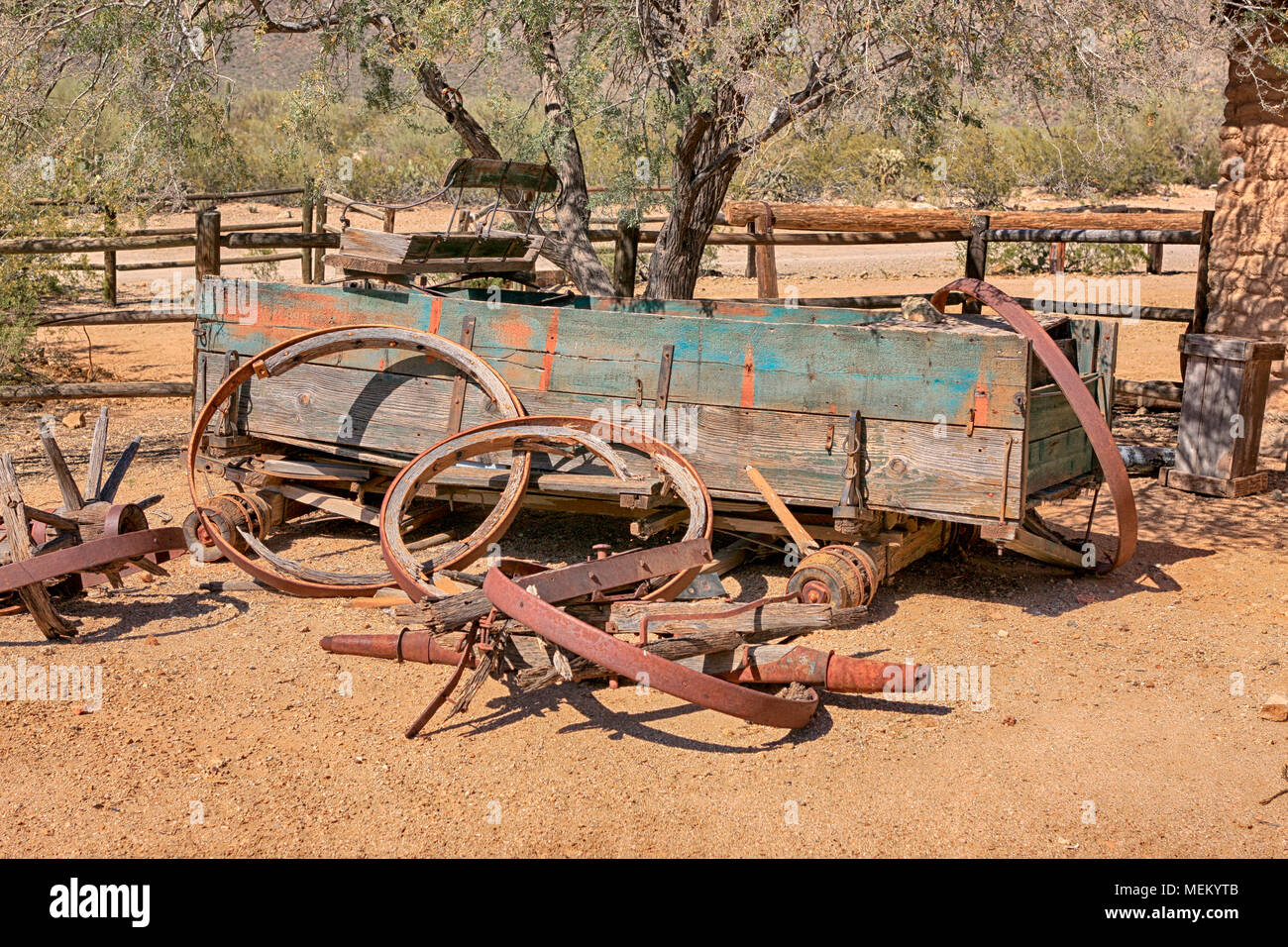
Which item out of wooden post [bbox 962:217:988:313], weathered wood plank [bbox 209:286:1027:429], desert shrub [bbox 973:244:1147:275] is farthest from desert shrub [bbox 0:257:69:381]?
desert shrub [bbox 973:244:1147:275]

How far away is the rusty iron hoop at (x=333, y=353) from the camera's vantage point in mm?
5438

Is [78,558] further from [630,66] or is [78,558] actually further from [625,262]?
[625,262]

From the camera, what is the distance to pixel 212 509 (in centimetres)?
609

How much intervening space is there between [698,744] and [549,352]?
2.32 metres

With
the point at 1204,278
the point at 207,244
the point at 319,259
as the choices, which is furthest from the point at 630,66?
the point at 319,259

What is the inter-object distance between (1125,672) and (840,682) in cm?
134

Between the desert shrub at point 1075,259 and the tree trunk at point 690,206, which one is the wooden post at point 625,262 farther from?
the desert shrub at point 1075,259

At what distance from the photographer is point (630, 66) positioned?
24.5ft

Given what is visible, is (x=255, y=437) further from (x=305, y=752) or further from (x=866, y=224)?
(x=866, y=224)

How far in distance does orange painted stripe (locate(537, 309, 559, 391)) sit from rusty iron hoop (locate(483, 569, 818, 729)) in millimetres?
2013

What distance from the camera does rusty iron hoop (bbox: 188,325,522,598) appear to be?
5438mm

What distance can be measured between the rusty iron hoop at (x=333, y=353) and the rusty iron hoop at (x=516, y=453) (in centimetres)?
15

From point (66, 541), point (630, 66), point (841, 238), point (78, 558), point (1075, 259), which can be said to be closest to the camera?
point (78, 558)

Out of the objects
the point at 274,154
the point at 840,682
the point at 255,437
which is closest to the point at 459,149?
the point at 274,154
